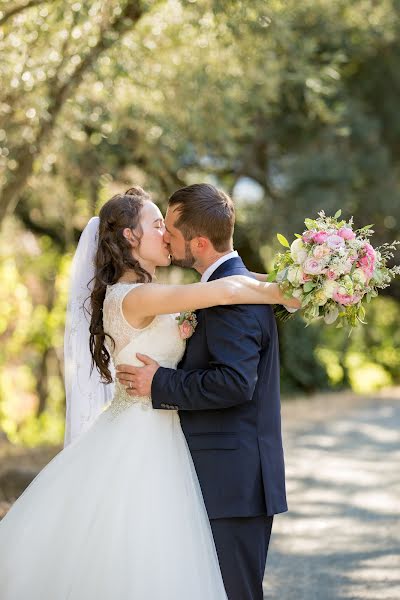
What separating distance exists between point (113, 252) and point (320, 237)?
0.83 meters

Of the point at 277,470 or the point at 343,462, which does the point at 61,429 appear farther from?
the point at 277,470

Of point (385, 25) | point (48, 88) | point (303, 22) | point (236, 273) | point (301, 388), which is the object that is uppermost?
point (236, 273)

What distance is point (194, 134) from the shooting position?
395 inches

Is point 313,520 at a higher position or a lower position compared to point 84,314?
lower

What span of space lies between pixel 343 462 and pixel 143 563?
19.5 feet

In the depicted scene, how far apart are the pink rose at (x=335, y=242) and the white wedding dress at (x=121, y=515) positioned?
684 millimetres

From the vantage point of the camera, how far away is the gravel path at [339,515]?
5230 millimetres

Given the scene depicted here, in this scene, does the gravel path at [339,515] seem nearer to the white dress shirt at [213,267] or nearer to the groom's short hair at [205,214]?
the white dress shirt at [213,267]

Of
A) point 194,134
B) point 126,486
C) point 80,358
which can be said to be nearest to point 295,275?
point 126,486

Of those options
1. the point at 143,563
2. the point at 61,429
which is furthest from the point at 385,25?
the point at 143,563

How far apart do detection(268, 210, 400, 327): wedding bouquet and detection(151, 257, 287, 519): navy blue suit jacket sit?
0.18 meters

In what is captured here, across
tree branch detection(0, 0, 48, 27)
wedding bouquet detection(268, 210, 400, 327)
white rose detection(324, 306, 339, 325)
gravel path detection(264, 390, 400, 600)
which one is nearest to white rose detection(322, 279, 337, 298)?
wedding bouquet detection(268, 210, 400, 327)

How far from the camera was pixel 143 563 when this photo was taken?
3.30m

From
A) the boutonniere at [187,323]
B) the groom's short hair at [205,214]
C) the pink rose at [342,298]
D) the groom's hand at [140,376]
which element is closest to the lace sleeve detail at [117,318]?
the groom's hand at [140,376]
